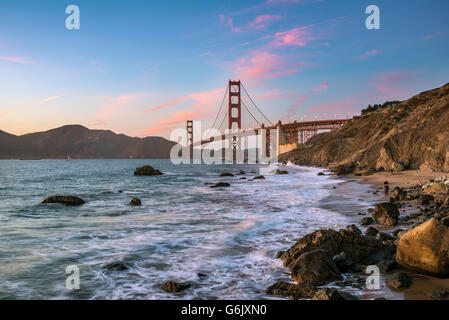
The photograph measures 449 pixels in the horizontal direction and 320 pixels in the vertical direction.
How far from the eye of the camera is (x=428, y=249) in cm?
405

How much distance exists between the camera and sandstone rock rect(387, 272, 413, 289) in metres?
3.76

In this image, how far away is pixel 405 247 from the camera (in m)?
4.27

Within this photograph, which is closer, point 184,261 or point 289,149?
point 184,261

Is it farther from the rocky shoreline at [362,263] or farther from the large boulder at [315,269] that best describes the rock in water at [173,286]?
the large boulder at [315,269]

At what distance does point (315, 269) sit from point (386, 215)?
12.5 feet

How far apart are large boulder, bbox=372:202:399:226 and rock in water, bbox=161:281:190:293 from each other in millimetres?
5058

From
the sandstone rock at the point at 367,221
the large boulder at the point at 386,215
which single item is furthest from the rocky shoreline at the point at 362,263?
the sandstone rock at the point at 367,221

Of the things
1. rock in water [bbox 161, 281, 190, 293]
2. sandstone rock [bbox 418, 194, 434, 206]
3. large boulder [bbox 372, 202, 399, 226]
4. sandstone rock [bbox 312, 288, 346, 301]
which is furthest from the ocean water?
sandstone rock [bbox 418, 194, 434, 206]

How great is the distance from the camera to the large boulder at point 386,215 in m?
6.90

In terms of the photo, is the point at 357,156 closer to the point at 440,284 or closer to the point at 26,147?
the point at 440,284

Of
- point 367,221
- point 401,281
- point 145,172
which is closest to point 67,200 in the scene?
point 367,221
